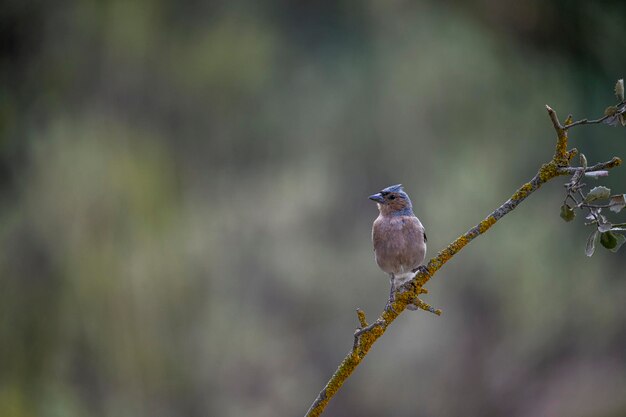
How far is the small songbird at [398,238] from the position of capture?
8.16 ft

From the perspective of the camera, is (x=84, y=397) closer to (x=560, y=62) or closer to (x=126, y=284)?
(x=126, y=284)

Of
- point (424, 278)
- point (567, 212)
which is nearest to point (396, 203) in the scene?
point (424, 278)

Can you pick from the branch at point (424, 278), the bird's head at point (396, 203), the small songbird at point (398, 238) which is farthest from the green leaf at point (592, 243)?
the bird's head at point (396, 203)

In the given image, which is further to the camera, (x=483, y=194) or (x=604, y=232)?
(x=483, y=194)

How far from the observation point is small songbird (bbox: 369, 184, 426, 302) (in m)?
2.49

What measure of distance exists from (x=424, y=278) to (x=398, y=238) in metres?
1.14

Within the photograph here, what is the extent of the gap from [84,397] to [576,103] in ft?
18.3

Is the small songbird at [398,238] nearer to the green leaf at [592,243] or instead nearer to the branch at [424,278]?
the branch at [424,278]

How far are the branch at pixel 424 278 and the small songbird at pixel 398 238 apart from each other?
0.90 m

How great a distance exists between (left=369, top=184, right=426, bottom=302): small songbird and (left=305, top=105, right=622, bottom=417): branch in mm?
897

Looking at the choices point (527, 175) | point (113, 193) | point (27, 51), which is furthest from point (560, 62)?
point (27, 51)

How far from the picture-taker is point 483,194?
6.79m

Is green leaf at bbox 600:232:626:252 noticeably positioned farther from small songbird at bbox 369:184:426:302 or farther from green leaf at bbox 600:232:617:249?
small songbird at bbox 369:184:426:302

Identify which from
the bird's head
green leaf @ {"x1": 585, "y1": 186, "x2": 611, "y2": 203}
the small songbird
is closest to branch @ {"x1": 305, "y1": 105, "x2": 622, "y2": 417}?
green leaf @ {"x1": 585, "y1": 186, "x2": 611, "y2": 203}
